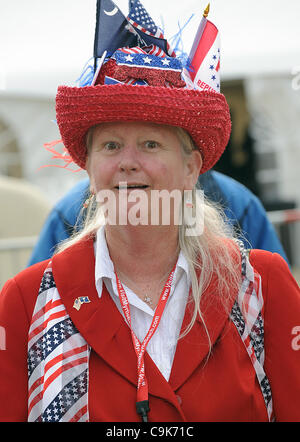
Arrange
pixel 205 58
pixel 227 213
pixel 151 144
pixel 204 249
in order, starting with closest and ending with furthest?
pixel 151 144, pixel 205 58, pixel 204 249, pixel 227 213

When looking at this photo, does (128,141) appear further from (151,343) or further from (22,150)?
(22,150)

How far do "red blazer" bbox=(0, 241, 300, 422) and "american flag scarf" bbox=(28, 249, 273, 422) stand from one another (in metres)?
0.02

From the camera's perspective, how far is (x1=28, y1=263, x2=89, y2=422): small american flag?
1.72 m

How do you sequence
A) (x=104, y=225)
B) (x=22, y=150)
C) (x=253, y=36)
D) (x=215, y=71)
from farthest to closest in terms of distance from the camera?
(x=22, y=150), (x=253, y=36), (x=104, y=225), (x=215, y=71)

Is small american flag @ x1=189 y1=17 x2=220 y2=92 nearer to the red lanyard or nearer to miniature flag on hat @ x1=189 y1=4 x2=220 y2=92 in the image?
miniature flag on hat @ x1=189 y1=4 x2=220 y2=92

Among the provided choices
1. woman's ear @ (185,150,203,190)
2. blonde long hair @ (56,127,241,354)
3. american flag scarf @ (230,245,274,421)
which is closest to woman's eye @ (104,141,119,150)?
blonde long hair @ (56,127,241,354)

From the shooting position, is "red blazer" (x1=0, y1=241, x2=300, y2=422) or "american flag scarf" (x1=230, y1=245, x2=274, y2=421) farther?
"american flag scarf" (x1=230, y1=245, x2=274, y2=421)

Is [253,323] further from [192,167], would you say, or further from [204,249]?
[192,167]

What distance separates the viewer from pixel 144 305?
1930 mm

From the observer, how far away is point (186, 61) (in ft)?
6.55

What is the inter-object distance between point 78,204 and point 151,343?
110cm

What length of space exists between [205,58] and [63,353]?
3.57 ft

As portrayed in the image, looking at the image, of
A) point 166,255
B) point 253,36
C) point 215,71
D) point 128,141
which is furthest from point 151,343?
point 253,36

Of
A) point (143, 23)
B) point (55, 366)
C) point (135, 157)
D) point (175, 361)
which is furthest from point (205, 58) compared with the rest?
point (55, 366)
